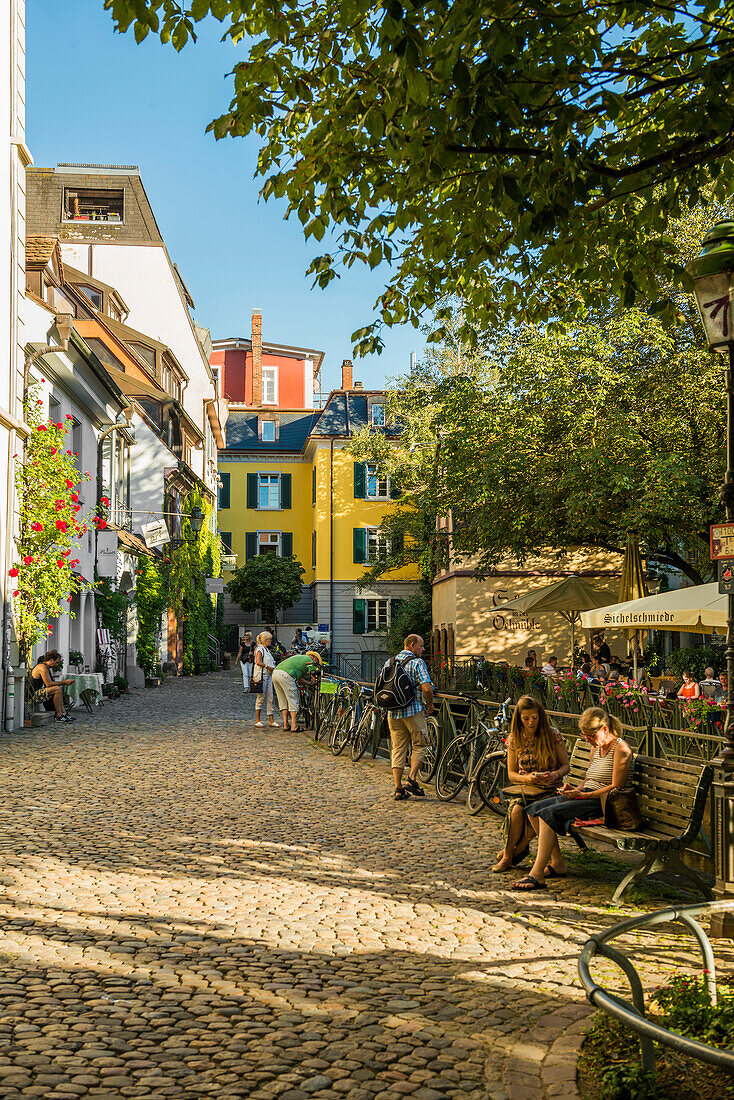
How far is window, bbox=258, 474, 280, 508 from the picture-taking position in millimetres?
60688

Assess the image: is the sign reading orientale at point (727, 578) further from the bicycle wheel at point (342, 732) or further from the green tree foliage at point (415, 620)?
the green tree foliage at point (415, 620)

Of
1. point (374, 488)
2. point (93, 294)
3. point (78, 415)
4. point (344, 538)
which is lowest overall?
point (344, 538)

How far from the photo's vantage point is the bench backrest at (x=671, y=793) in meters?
6.73

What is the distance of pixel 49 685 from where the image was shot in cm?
2061

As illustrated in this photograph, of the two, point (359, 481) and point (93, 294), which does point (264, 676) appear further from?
point (359, 481)

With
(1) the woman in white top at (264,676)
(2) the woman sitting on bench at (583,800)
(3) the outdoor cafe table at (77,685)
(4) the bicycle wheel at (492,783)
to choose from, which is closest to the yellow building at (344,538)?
(1) the woman in white top at (264,676)

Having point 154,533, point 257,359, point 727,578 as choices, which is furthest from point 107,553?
point 257,359

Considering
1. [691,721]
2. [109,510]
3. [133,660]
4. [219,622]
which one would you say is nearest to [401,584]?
[219,622]

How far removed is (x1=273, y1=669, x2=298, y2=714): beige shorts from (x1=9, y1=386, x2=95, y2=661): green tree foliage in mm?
4135

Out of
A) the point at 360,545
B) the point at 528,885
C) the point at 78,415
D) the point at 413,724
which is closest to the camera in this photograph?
the point at 528,885

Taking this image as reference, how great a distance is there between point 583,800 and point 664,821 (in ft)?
2.05

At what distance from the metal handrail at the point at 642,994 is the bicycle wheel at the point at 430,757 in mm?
8619

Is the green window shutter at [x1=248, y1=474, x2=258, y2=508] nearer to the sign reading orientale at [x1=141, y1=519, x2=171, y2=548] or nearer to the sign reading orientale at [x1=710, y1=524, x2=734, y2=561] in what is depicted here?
the sign reading orientale at [x1=141, y1=519, x2=171, y2=548]

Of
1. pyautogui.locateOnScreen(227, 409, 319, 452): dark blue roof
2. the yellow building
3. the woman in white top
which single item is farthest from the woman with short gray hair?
pyautogui.locateOnScreen(227, 409, 319, 452): dark blue roof
